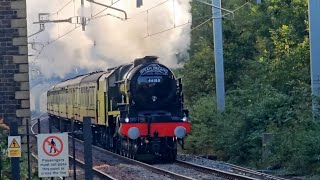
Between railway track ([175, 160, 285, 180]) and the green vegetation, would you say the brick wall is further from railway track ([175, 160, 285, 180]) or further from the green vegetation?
the green vegetation

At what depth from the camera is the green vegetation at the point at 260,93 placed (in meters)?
18.9

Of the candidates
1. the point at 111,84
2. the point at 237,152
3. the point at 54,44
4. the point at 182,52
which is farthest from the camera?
the point at 54,44

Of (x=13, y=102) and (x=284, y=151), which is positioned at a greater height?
(x=13, y=102)

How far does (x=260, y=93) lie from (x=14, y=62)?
35.2 ft

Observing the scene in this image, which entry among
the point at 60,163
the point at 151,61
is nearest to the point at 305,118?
the point at 151,61

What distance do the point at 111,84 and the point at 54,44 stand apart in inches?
866

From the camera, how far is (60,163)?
29.5 feet

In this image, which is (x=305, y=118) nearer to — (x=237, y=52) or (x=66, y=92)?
(x=237, y=52)

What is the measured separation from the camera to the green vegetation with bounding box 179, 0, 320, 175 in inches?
744

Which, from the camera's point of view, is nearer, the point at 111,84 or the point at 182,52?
the point at 111,84

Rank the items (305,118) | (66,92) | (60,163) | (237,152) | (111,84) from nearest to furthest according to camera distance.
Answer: (60,163)
(305,118)
(237,152)
(111,84)
(66,92)

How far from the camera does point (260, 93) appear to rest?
23.8 metres

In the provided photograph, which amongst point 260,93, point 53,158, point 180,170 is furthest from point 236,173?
point 53,158

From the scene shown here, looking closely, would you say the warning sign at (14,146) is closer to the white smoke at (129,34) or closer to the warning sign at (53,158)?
the warning sign at (53,158)
